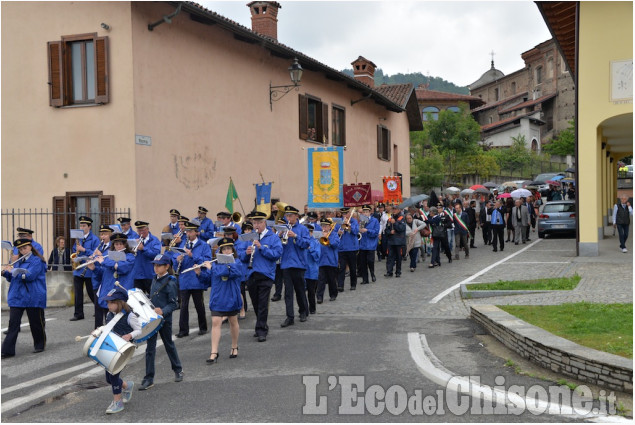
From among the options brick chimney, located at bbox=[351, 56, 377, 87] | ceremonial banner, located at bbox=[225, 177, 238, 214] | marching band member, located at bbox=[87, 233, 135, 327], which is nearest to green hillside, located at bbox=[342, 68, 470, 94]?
brick chimney, located at bbox=[351, 56, 377, 87]

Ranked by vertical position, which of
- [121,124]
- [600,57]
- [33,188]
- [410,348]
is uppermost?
[600,57]

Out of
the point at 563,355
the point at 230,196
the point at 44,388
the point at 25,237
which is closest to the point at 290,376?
the point at 44,388

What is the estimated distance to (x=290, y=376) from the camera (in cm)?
787

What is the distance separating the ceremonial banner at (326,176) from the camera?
67.5ft

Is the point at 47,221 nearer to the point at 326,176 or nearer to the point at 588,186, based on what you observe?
the point at 326,176

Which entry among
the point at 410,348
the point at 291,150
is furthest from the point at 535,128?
the point at 410,348

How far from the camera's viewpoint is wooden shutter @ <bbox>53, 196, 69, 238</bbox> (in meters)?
15.9

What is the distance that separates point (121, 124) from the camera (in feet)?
50.7

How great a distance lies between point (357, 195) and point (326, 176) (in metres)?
1.71

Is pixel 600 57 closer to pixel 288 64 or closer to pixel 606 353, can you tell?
pixel 288 64

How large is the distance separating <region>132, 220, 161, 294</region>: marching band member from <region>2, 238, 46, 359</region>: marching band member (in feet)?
6.05

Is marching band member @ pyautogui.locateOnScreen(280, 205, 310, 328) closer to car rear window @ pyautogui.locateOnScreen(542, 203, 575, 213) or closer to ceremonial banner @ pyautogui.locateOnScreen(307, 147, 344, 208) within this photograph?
ceremonial banner @ pyautogui.locateOnScreen(307, 147, 344, 208)

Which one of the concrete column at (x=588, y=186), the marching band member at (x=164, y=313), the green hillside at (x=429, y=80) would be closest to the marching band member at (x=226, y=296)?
the marching band member at (x=164, y=313)

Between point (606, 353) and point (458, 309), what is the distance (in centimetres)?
501
